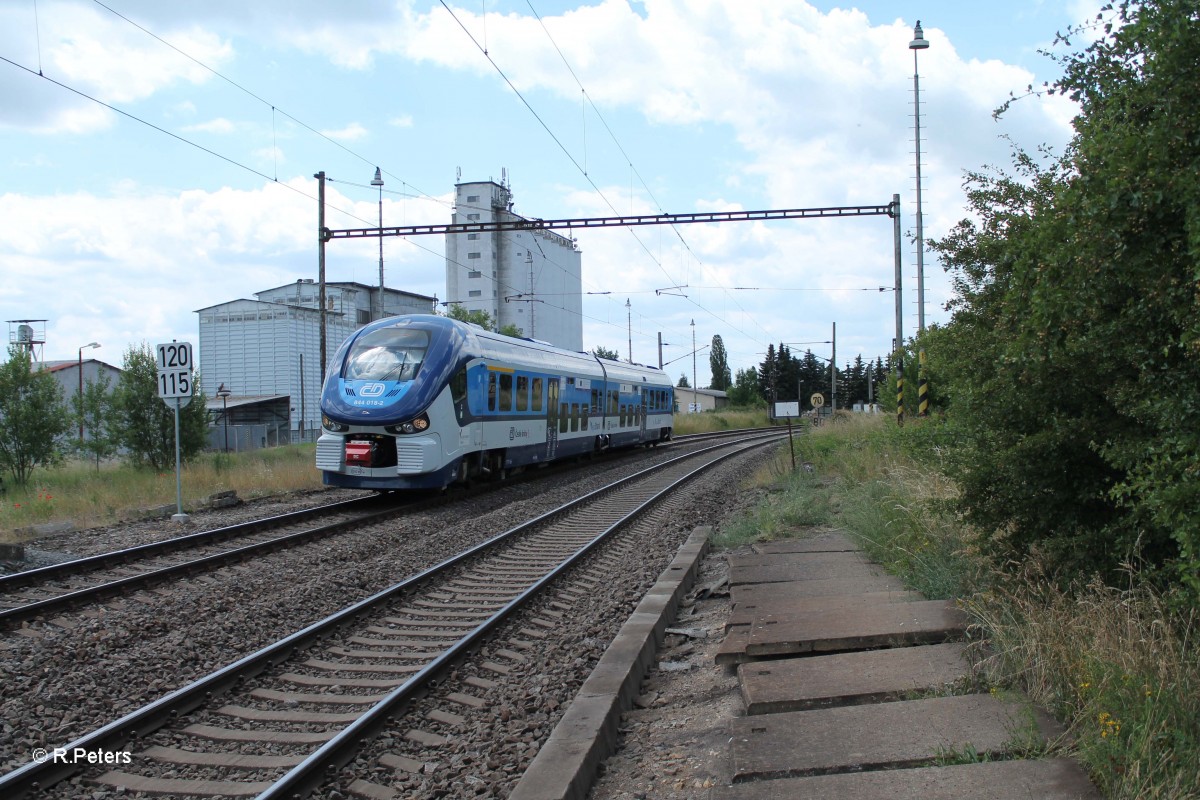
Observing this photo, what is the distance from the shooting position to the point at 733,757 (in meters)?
4.26

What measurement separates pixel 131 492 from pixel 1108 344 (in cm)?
1657

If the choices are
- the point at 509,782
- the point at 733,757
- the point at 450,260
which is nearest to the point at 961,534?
the point at 733,757

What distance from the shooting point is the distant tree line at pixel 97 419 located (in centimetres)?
2478

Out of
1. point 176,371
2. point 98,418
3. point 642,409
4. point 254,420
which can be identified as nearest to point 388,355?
point 176,371

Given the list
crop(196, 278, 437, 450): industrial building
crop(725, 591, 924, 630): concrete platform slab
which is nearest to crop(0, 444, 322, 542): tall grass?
crop(725, 591, 924, 630): concrete platform slab

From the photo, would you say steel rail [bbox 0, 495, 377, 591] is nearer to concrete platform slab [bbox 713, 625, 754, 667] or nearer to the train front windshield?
the train front windshield

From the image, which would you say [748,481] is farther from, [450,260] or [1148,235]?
[450,260]

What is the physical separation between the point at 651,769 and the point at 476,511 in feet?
35.7

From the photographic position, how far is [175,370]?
539 inches

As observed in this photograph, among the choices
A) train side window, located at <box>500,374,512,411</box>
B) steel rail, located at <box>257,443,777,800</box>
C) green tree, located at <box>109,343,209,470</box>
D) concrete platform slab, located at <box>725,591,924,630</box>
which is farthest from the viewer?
green tree, located at <box>109,343,209,470</box>

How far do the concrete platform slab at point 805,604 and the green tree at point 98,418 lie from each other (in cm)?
2267

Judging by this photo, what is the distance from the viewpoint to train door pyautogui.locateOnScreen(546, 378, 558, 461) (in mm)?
21469

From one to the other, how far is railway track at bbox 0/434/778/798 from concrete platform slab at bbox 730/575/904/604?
1.69 meters

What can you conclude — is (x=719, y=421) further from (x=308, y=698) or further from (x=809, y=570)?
(x=308, y=698)
